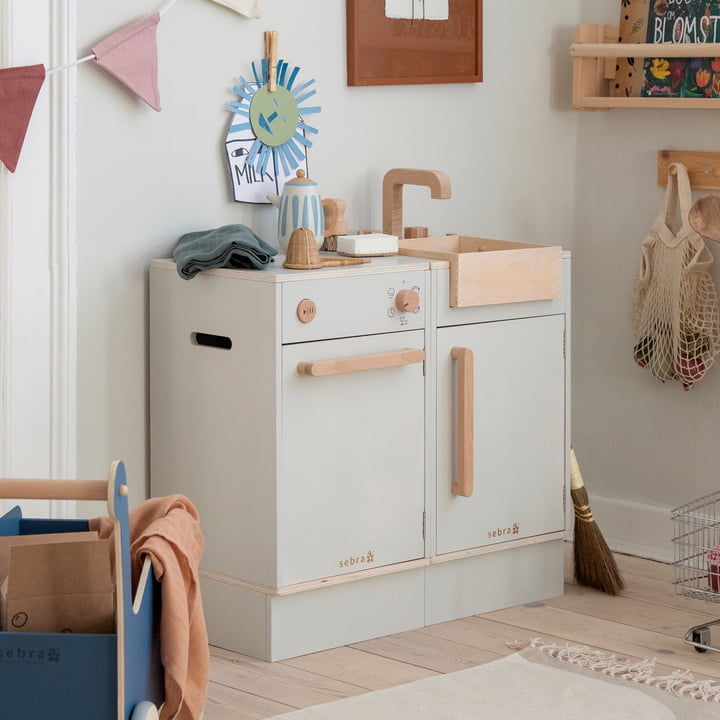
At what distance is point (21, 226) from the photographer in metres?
2.64

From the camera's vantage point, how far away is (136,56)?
2.77 m

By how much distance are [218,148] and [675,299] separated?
1283mm

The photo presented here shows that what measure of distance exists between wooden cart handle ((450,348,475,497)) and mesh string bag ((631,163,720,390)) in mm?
740

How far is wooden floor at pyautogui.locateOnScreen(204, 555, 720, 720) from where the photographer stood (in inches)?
104

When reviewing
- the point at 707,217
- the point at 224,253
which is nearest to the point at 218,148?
the point at 224,253

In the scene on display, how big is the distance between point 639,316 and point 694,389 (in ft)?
0.84

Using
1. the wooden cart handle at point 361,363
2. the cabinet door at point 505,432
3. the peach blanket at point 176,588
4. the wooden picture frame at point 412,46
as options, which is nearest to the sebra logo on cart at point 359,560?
the cabinet door at point 505,432

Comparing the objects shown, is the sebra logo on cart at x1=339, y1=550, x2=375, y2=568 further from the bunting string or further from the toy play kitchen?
the bunting string

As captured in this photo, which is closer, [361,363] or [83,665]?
[83,665]

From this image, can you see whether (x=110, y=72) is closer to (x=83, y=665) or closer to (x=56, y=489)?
(x=56, y=489)

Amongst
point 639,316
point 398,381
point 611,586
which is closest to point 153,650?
point 398,381

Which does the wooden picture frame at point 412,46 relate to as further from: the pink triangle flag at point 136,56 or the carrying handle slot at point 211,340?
the carrying handle slot at point 211,340

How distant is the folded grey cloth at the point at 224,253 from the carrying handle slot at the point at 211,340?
151 mm

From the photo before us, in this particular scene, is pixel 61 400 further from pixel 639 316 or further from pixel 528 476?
pixel 639 316
